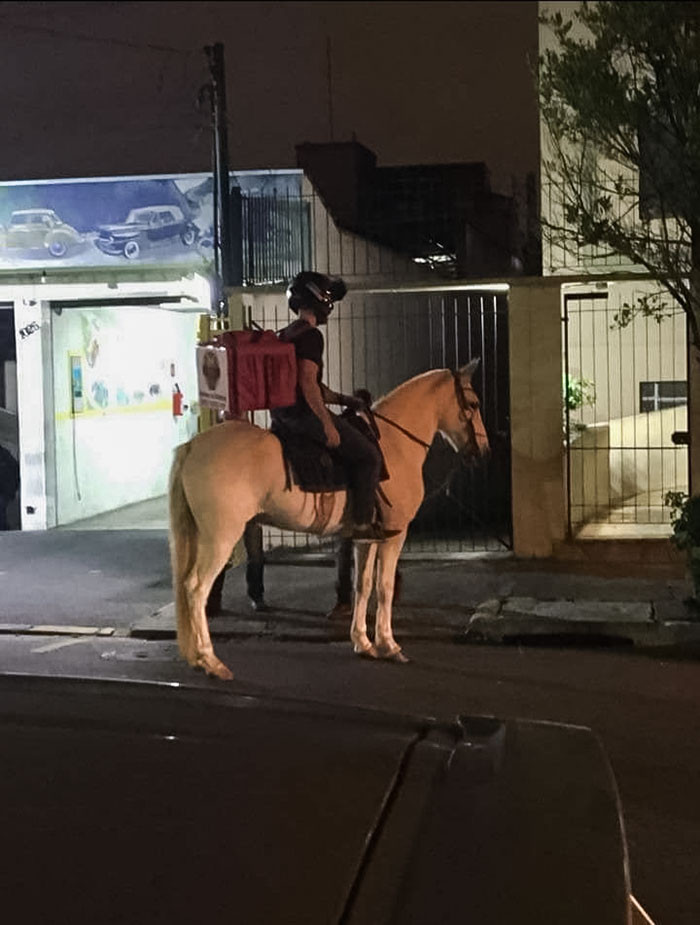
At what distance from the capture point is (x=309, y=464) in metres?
9.37

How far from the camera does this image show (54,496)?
18078 millimetres

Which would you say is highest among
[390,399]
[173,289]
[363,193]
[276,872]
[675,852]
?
[363,193]

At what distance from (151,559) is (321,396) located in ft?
21.4

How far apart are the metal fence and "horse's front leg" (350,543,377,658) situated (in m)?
5.50

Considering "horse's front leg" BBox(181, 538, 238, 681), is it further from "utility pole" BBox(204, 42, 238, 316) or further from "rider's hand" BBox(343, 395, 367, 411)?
"utility pole" BBox(204, 42, 238, 316)

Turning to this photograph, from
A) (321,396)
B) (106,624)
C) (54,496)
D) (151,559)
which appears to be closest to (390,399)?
(321,396)

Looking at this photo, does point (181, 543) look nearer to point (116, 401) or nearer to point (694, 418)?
point (694, 418)

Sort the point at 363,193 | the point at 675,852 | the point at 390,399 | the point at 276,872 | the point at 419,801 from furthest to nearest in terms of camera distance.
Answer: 1. the point at 363,193
2. the point at 390,399
3. the point at 675,852
4. the point at 419,801
5. the point at 276,872

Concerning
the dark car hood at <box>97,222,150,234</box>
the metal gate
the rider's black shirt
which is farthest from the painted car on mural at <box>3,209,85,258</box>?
the rider's black shirt

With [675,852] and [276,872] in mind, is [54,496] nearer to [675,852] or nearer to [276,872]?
[675,852]

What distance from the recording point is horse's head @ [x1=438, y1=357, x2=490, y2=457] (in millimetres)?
10289

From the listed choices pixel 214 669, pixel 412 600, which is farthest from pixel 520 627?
pixel 214 669

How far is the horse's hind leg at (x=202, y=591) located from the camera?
29.6 feet

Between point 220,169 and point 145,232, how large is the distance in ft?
5.95
